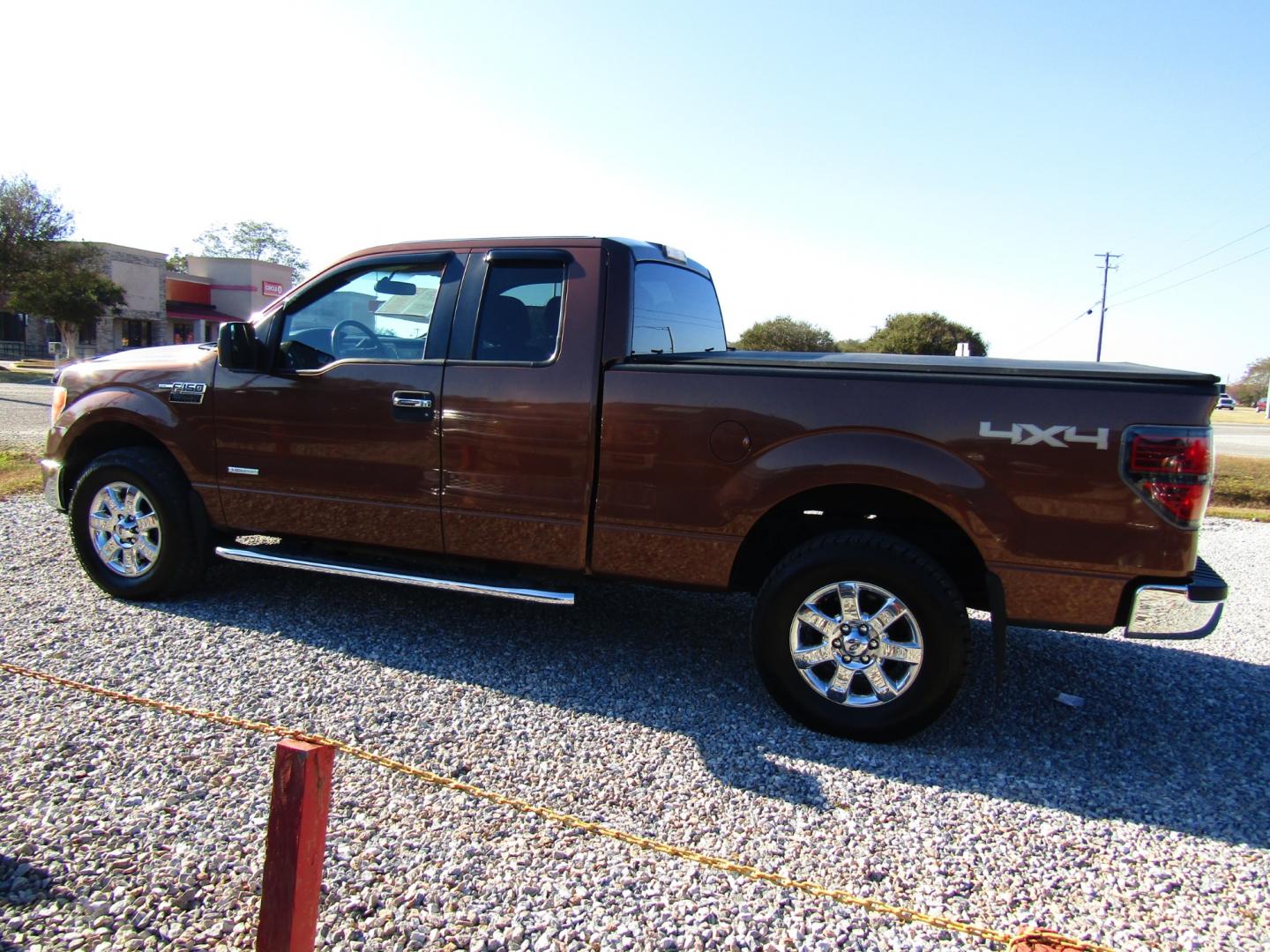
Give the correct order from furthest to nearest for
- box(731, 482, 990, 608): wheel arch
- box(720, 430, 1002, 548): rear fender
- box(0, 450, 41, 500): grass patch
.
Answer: box(0, 450, 41, 500): grass patch, box(731, 482, 990, 608): wheel arch, box(720, 430, 1002, 548): rear fender

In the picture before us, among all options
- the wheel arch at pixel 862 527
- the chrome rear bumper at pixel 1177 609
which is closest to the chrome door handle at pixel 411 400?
the wheel arch at pixel 862 527

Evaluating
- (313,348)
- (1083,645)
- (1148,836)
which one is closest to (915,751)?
(1148,836)

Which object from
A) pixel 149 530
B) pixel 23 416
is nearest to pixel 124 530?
pixel 149 530

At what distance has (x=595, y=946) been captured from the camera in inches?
86.4

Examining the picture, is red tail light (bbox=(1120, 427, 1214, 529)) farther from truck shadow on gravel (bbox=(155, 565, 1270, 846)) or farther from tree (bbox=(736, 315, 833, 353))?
tree (bbox=(736, 315, 833, 353))

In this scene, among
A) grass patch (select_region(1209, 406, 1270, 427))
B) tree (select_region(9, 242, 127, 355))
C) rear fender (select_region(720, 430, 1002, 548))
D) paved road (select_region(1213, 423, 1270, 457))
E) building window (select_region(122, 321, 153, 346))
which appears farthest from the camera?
building window (select_region(122, 321, 153, 346))

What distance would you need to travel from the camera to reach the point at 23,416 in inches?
589

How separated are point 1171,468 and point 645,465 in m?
2.00

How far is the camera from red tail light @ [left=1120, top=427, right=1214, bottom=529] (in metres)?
3.01

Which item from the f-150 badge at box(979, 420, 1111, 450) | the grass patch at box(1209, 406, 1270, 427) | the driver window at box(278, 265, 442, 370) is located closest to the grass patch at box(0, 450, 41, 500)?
the driver window at box(278, 265, 442, 370)

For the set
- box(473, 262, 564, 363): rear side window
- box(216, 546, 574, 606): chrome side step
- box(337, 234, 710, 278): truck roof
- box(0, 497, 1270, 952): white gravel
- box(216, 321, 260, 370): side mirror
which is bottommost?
box(0, 497, 1270, 952): white gravel

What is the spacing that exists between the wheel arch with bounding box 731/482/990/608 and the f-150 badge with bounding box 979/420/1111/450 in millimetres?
428

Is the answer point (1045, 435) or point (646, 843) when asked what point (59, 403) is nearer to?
point (646, 843)

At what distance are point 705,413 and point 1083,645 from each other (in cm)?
290
